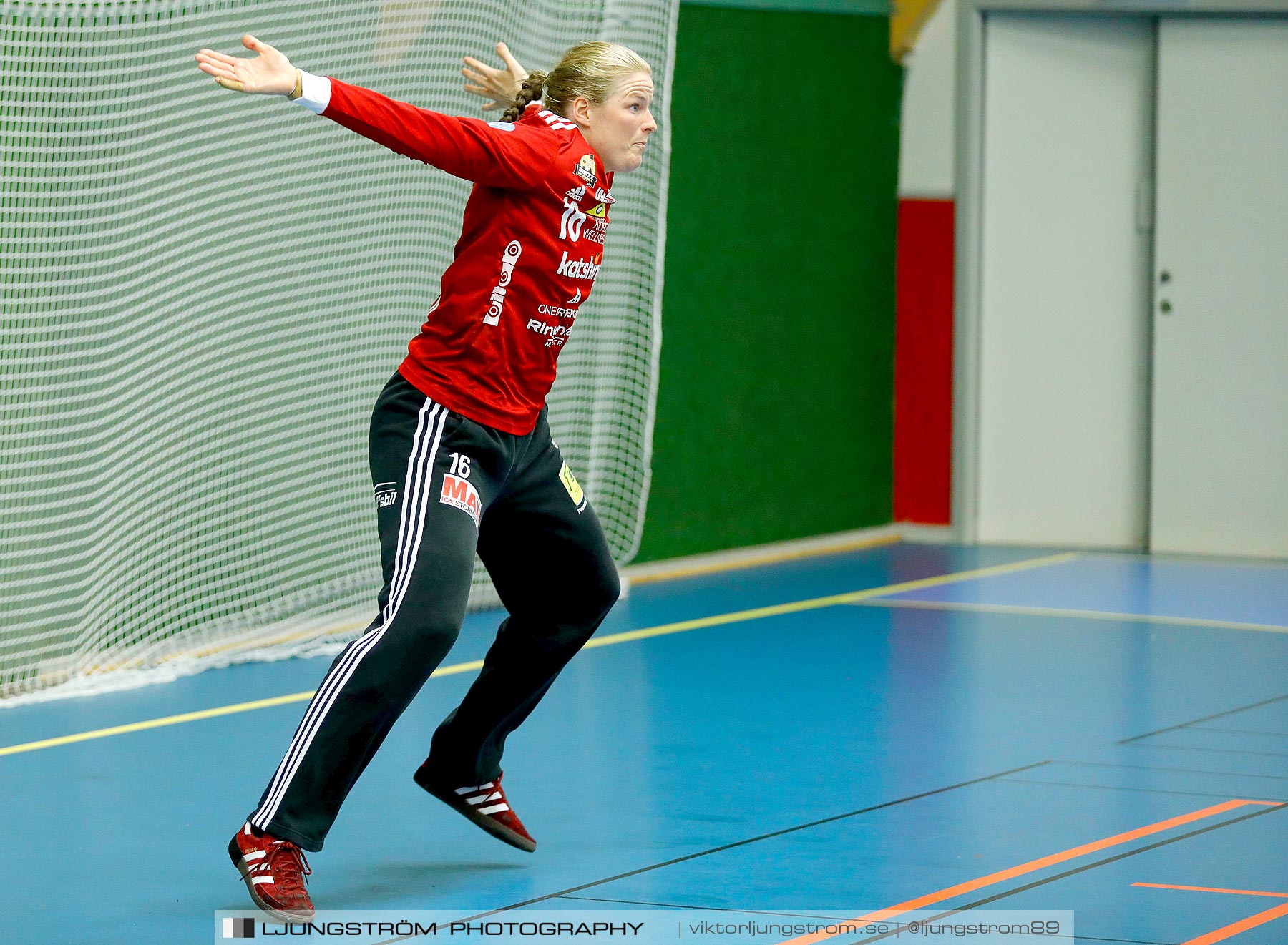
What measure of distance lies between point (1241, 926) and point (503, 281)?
6.12ft

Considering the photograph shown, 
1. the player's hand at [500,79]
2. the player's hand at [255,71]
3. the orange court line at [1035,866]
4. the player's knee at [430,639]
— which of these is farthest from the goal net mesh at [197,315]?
the orange court line at [1035,866]

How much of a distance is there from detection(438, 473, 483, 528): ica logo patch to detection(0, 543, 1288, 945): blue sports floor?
30.6 inches

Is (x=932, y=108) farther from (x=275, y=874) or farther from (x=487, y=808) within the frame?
(x=275, y=874)

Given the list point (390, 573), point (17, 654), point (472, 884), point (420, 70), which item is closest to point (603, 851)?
point (472, 884)

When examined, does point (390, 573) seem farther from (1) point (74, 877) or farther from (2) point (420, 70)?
(2) point (420, 70)

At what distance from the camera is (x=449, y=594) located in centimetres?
373

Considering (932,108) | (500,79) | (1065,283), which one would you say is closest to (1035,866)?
(500,79)

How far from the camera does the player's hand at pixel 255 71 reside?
3369mm

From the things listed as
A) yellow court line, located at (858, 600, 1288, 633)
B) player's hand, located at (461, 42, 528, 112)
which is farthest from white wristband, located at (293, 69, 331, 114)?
yellow court line, located at (858, 600, 1288, 633)

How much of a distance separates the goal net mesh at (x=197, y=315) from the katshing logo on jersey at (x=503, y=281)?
2626mm

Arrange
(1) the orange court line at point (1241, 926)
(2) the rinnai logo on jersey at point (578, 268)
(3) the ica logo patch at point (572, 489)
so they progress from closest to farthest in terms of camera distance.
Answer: (1) the orange court line at point (1241, 926)
(2) the rinnai logo on jersey at point (578, 268)
(3) the ica logo patch at point (572, 489)

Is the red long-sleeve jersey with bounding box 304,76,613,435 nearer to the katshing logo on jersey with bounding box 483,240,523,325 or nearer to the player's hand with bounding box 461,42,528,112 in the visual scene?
the katshing logo on jersey with bounding box 483,240,523,325

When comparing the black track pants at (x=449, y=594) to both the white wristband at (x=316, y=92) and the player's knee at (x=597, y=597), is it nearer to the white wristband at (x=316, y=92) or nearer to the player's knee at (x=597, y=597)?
the player's knee at (x=597, y=597)

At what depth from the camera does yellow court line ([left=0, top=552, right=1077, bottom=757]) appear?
5582 millimetres
